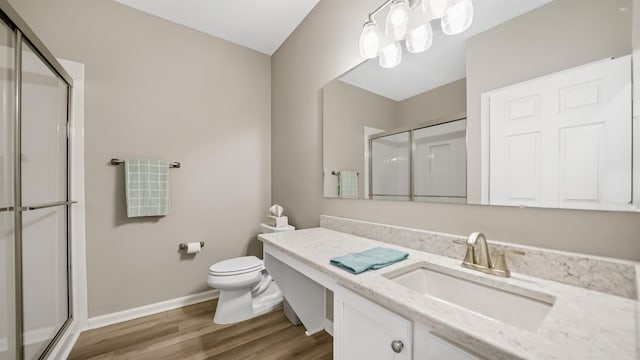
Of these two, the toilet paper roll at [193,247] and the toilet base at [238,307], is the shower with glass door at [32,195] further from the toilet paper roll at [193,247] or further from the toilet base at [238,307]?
the toilet base at [238,307]

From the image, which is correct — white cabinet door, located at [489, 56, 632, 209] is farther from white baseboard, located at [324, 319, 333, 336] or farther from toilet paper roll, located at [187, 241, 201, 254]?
toilet paper roll, located at [187, 241, 201, 254]

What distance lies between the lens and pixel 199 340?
A: 1.66m

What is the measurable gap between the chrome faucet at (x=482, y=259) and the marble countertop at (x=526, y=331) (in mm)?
Result: 32

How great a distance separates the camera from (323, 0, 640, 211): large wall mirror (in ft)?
2.42

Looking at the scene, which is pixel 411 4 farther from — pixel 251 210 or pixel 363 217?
pixel 251 210

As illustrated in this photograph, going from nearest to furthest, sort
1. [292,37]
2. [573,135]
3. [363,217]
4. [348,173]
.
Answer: [573,135]
[363,217]
[348,173]
[292,37]

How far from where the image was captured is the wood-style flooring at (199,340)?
1519 mm

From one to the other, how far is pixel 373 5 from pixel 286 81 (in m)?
1.17

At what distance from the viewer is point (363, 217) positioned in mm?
1593

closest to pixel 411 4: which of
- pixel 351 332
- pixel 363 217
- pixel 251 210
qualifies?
pixel 363 217

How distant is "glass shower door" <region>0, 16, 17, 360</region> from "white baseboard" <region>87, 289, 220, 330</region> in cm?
80

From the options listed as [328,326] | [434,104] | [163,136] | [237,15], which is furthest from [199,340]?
[237,15]

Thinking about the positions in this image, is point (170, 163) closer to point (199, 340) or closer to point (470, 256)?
point (199, 340)

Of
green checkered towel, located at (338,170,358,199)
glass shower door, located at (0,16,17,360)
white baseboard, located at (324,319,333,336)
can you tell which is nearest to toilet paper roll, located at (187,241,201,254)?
glass shower door, located at (0,16,17,360)
